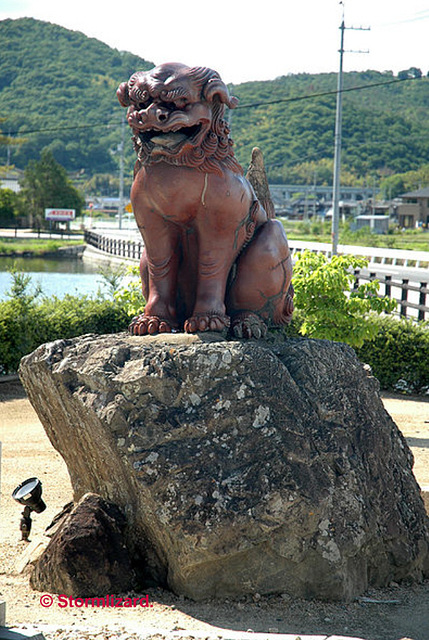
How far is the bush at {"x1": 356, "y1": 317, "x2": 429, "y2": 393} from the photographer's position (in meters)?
10.4

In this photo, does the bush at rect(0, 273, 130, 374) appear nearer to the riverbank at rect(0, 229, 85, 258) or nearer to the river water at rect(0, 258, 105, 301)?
the river water at rect(0, 258, 105, 301)

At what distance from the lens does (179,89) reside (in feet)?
12.4

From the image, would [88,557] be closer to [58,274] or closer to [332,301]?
[332,301]

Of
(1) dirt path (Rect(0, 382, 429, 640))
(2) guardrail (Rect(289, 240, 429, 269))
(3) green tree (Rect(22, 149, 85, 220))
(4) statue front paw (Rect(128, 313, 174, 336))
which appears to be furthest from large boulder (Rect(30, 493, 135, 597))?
(3) green tree (Rect(22, 149, 85, 220))

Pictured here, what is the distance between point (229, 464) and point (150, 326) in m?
1.01

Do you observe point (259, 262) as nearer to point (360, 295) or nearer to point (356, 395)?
point (356, 395)

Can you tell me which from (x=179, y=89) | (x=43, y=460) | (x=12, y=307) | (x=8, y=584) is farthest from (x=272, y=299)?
(x=12, y=307)

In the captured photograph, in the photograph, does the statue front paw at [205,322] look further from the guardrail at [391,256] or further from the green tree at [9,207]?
the green tree at [9,207]

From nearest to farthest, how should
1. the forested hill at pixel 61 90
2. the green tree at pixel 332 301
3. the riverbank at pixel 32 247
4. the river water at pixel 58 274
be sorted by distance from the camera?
the green tree at pixel 332 301 → the river water at pixel 58 274 → the riverbank at pixel 32 247 → the forested hill at pixel 61 90

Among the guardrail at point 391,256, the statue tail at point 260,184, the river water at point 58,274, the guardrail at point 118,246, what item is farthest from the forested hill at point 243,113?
the statue tail at point 260,184

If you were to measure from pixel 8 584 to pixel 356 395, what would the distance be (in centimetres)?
221

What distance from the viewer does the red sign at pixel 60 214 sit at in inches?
2026

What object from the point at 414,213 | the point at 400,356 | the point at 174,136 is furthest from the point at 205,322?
the point at 414,213

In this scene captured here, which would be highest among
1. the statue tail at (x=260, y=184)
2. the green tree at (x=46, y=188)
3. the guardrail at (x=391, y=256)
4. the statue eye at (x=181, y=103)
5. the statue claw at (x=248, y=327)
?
the green tree at (x=46, y=188)
